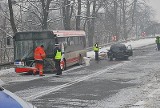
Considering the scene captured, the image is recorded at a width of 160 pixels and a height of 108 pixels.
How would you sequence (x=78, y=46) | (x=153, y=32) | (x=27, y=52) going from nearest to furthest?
1. (x=27, y=52)
2. (x=78, y=46)
3. (x=153, y=32)

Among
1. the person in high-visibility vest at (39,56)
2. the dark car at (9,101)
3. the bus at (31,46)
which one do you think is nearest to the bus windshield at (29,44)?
the bus at (31,46)

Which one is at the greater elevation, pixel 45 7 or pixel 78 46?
pixel 45 7

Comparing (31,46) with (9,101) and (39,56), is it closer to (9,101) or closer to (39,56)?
(39,56)

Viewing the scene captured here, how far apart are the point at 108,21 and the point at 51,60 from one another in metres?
49.6

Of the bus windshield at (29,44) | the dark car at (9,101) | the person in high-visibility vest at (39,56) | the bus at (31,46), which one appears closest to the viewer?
the dark car at (9,101)

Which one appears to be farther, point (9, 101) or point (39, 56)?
point (39, 56)

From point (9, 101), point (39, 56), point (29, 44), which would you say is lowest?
point (39, 56)

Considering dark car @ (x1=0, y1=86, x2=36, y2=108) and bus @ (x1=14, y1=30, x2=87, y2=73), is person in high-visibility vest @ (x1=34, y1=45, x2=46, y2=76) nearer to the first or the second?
bus @ (x1=14, y1=30, x2=87, y2=73)

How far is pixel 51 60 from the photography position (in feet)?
74.2

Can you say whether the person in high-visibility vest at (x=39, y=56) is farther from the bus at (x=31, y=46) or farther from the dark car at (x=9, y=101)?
the dark car at (x=9, y=101)

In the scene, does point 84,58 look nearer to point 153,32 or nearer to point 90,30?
point 90,30

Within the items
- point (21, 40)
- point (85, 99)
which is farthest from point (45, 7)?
point (85, 99)

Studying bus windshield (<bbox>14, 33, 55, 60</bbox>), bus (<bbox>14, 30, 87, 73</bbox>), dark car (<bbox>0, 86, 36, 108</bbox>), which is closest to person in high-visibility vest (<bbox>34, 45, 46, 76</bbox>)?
bus (<bbox>14, 30, 87, 73</bbox>)

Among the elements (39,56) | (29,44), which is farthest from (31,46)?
(39,56)
